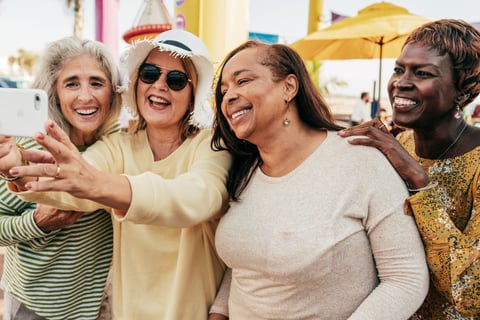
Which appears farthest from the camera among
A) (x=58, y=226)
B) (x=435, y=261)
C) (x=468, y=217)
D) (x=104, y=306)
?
(x=104, y=306)

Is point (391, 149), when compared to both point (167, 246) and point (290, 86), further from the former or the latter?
point (167, 246)

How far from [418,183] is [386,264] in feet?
1.05

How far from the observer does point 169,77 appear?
199 centimetres

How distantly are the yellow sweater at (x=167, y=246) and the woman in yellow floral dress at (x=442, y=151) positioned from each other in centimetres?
62

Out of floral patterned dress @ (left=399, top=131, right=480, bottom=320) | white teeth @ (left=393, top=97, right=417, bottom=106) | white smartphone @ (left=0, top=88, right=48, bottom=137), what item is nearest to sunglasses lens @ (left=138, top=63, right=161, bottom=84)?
white smartphone @ (left=0, top=88, right=48, bottom=137)

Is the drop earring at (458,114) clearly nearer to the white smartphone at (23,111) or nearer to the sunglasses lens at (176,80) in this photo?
the sunglasses lens at (176,80)

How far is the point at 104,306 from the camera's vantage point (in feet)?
7.69

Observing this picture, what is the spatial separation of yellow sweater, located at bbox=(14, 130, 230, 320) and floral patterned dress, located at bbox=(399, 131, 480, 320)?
2.63 ft

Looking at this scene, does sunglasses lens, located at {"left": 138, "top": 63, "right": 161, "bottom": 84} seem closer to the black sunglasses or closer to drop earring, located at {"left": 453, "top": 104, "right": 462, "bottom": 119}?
the black sunglasses

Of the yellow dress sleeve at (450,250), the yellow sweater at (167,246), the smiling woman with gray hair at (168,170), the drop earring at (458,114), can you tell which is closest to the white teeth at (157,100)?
the smiling woman with gray hair at (168,170)

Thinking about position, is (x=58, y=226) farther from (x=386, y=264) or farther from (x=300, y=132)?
(x=386, y=264)

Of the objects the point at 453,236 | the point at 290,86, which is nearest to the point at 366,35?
the point at 290,86

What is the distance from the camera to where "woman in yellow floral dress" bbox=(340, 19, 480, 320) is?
5.15ft

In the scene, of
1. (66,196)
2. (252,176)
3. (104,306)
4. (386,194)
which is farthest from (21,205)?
(386,194)
